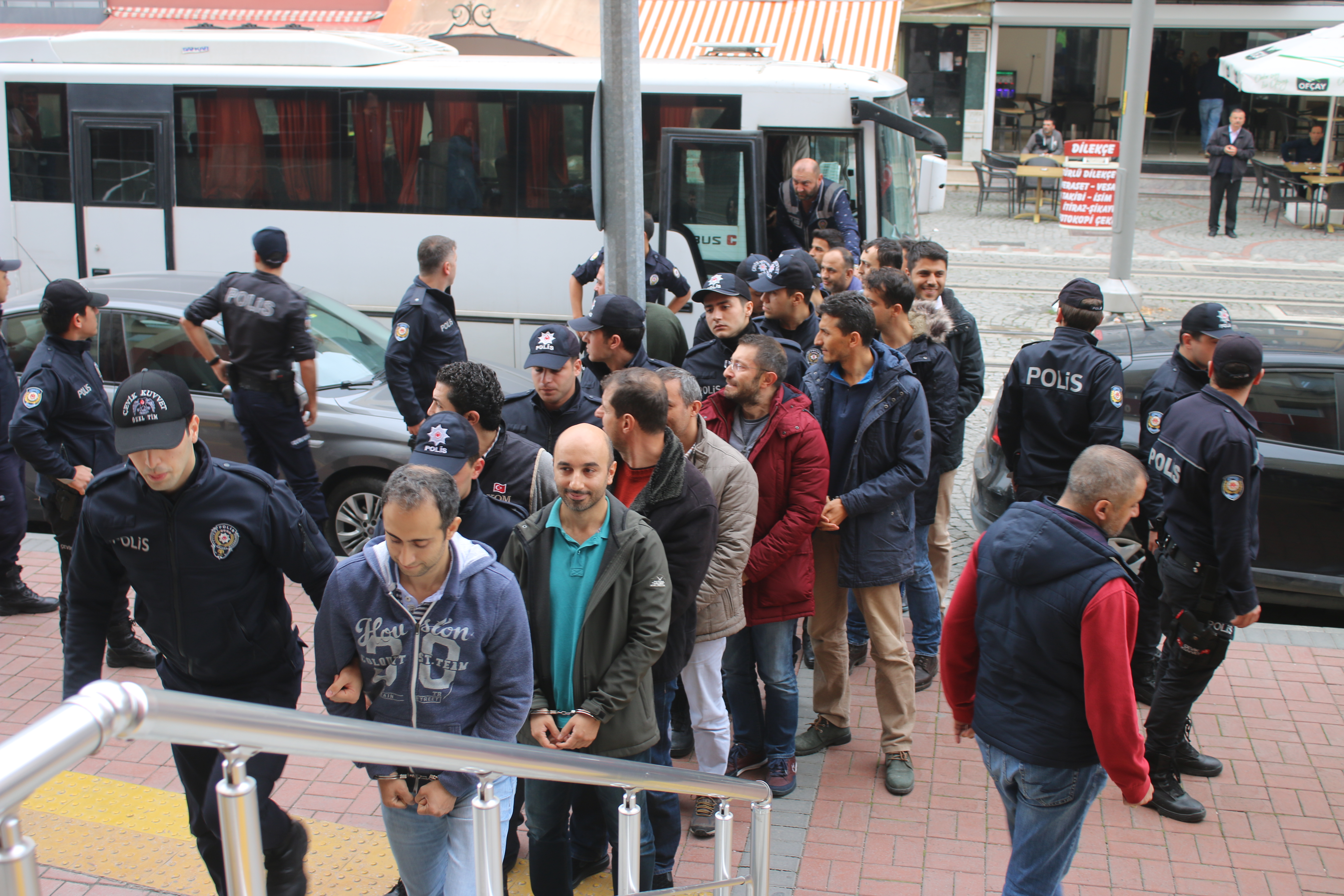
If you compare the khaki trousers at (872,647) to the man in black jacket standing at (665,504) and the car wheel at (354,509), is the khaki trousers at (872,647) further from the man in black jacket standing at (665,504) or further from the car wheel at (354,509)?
the car wheel at (354,509)

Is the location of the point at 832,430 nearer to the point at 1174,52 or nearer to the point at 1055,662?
the point at 1055,662

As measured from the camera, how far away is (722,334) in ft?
19.1

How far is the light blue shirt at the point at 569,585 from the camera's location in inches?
137

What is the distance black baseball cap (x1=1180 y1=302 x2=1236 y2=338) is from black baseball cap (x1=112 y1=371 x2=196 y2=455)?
13.5ft

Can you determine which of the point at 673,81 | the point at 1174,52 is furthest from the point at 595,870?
the point at 1174,52

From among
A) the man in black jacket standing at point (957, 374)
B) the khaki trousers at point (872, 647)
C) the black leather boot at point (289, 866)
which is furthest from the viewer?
the man in black jacket standing at point (957, 374)

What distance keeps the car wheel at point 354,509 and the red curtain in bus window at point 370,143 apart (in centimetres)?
421

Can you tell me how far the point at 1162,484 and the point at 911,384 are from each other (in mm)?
1107

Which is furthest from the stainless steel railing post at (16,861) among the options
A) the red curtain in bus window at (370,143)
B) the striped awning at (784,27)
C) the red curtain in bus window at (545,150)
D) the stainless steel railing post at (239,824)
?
the striped awning at (784,27)

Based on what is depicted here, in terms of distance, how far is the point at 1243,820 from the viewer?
15.2 ft

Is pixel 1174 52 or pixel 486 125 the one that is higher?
pixel 1174 52

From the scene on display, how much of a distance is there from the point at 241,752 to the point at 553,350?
311cm

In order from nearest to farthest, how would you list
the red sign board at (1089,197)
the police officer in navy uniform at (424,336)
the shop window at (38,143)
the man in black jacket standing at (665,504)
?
the man in black jacket standing at (665,504), the police officer in navy uniform at (424,336), the shop window at (38,143), the red sign board at (1089,197)

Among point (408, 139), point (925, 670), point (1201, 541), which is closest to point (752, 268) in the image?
point (925, 670)
